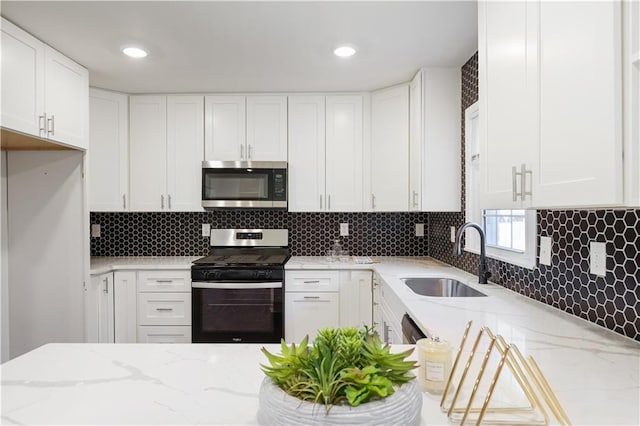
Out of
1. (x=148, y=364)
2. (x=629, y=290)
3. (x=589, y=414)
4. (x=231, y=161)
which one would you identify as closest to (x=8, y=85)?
(x=231, y=161)

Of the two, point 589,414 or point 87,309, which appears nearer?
point 589,414

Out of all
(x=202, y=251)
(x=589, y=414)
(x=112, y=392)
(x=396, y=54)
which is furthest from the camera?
(x=202, y=251)

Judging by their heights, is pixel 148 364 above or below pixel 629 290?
below

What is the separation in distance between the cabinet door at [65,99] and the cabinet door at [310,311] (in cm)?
193

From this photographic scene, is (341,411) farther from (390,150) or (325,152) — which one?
(325,152)

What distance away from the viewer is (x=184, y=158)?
10.2ft

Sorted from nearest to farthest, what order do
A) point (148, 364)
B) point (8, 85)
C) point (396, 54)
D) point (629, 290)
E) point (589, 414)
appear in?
point (589, 414) → point (148, 364) → point (629, 290) → point (8, 85) → point (396, 54)

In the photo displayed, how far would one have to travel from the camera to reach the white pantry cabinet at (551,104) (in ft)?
A: 2.55

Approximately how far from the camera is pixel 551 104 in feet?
3.20

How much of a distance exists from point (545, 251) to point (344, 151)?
1.86 metres

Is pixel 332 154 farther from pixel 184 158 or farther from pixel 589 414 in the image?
pixel 589 414

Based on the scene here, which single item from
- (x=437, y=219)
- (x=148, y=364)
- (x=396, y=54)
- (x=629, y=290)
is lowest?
(x=148, y=364)

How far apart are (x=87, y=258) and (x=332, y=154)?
2.10m

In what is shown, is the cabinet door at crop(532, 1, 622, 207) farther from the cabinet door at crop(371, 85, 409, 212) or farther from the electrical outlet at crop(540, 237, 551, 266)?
the cabinet door at crop(371, 85, 409, 212)
